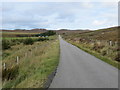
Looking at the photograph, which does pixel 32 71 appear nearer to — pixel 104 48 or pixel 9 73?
pixel 9 73

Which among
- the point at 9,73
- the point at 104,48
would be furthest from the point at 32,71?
the point at 104,48

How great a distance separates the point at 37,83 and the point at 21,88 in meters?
1.13

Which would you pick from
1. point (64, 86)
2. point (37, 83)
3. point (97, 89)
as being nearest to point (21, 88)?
point (37, 83)

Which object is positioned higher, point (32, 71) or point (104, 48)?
point (104, 48)

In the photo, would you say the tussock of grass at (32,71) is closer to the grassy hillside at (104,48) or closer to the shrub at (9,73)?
the shrub at (9,73)

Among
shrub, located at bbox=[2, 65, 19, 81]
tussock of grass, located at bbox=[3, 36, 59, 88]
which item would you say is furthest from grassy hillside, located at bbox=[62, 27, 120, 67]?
shrub, located at bbox=[2, 65, 19, 81]

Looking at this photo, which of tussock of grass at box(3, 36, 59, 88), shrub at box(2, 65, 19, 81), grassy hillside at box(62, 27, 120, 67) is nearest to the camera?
tussock of grass at box(3, 36, 59, 88)

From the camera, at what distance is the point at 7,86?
28.2ft

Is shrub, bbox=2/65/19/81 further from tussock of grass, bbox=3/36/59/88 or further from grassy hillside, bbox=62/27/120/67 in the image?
grassy hillside, bbox=62/27/120/67

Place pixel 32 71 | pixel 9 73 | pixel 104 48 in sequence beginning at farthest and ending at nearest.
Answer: pixel 104 48 < pixel 32 71 < pixel 9 73

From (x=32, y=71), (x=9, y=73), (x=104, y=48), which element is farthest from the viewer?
(x=104, y=48)

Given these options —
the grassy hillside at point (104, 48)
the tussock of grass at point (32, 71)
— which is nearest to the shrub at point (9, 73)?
the tussock of grass at point (32, 71)

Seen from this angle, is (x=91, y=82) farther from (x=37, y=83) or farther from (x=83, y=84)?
(x=37, y=83)

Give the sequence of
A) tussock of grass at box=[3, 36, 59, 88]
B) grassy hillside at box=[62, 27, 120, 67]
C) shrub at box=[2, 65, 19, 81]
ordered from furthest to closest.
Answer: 1. grassy hillside at box=[62, 27, 120, 67]
2. shrub at box=[2, 65, 19, 81]
3. tussock of grass at box=[3, 36, 59, 88]
